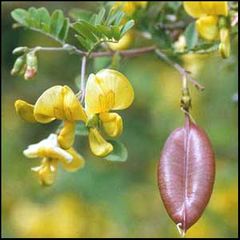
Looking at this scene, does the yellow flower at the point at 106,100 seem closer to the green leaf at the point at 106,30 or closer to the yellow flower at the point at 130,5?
the green leaf at the point at 106,30

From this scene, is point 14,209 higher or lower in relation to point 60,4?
lower

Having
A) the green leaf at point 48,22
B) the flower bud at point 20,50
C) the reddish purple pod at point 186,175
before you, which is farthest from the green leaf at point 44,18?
the reddish purple pod at point 186,175

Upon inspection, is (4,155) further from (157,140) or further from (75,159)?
(75,159)

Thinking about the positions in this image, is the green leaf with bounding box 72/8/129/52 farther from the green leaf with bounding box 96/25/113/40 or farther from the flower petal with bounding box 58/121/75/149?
the flower petal with bounding box 58/121/75/149

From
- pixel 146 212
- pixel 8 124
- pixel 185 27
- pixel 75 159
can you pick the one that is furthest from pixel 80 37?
pixel 8 124

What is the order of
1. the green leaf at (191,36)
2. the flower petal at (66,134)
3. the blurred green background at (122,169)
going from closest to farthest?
the flower petal at (66,134) → the green leaf at (191,36) → the blurred green background at (122,169)

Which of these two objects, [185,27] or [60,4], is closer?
[185,27]
